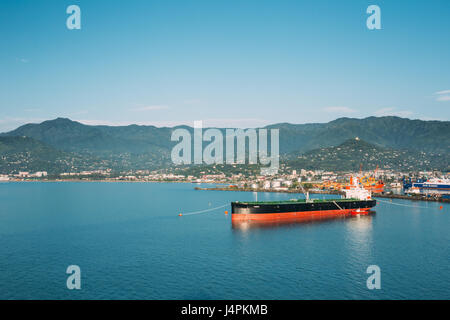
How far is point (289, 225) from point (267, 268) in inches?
845

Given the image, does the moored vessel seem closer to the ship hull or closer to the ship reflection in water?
the ship hull

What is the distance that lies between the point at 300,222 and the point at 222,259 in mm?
23719

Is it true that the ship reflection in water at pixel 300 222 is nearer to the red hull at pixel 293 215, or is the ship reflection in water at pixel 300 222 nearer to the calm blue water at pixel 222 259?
the calm blue water at pixel 222 259

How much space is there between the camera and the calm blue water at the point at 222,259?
Answer: 23.9 metres

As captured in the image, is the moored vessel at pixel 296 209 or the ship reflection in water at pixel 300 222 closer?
the ship reflection in water at pixel 300 222

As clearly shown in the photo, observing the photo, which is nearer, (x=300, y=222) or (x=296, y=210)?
(x=300, y=222)

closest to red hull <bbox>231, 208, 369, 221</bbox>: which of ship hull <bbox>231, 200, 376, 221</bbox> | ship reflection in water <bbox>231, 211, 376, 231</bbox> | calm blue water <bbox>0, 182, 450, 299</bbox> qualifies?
ship hull <bbox>231, 200, 376, 221</bbox>

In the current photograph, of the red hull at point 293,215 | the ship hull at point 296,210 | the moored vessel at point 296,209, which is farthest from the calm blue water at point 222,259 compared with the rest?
the moored vessel at point 296,209

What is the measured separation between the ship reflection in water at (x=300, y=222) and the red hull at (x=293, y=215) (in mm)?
1131

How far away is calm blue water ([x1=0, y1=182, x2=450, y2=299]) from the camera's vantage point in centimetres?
2389

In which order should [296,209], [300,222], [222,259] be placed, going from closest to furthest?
[222,259], [300,222], [296,209]

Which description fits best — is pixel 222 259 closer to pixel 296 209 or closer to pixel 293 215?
pixel 293 215

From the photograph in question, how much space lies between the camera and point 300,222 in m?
52.2

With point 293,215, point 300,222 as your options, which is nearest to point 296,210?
point 293,215
